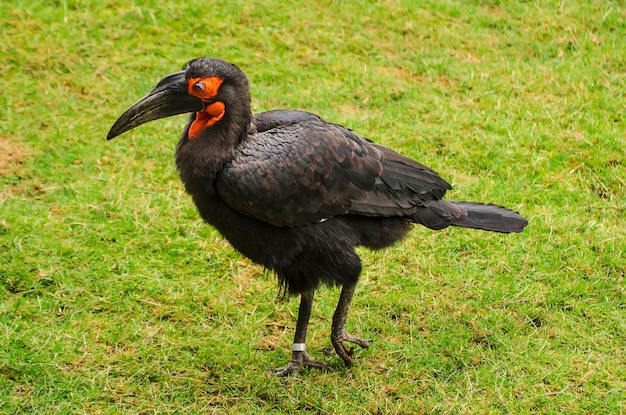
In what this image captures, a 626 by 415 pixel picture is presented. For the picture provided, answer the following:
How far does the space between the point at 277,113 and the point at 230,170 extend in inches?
24.1

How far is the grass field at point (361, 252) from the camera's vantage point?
432 cm

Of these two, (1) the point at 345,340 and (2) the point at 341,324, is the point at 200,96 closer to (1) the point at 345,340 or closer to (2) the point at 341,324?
(2) the point at 341,324

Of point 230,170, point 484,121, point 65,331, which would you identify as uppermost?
point 230,170

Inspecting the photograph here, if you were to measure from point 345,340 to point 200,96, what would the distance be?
154 cm

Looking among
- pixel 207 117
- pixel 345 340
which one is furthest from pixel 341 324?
pixel 207 117

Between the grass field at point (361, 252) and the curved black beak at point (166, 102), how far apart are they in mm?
1201

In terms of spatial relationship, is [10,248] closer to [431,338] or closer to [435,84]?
[431,338]

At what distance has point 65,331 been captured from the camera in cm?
454

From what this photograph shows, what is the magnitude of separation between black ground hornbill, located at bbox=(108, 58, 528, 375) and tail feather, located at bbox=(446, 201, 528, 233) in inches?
12.2

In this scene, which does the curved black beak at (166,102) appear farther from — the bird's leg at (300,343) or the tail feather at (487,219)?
the tail feather at (487,219)

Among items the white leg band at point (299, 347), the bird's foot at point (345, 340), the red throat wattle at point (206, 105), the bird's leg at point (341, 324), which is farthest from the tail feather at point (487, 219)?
the red throat wattle at point (206, 105)

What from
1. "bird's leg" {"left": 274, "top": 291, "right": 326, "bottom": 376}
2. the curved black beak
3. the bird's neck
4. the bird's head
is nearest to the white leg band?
"bird's leg" {"left": 274, "top": 291, "right": 326, "bottom": 376}

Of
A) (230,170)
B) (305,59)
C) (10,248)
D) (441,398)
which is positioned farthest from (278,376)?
(305,59)

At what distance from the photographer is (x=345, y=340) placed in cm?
452
